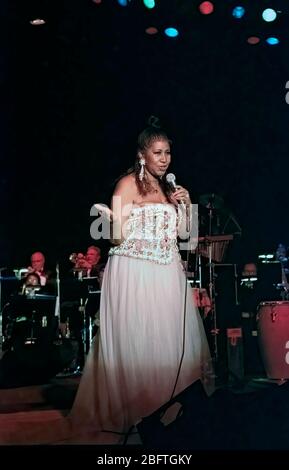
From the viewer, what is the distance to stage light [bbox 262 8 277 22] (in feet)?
19.2

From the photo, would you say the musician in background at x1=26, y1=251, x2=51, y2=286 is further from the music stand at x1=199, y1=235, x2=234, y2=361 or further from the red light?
the red light

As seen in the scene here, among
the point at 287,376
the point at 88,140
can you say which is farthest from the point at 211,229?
the point at 88,140

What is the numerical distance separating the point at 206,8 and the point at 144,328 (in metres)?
3.73

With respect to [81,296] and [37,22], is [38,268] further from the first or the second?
[37,22]

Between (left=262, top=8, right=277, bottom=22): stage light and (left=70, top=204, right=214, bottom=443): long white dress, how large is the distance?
338 cm

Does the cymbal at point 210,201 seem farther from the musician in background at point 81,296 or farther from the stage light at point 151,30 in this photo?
the stage light at point 151,30

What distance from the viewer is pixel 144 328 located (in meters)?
3.24

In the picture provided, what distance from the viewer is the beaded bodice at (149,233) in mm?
3254

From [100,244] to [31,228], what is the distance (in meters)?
0.96

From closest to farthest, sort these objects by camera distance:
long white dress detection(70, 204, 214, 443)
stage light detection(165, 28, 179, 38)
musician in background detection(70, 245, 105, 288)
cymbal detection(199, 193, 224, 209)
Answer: long white dress detection(70, 204, 214, 443)
cymbal detection(199, 193, 224, 209)
stage light detection(165, 28, 179, 38)
musician in background detection(70, 245, 105, 288)

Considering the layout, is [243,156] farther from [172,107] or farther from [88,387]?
[88,387]

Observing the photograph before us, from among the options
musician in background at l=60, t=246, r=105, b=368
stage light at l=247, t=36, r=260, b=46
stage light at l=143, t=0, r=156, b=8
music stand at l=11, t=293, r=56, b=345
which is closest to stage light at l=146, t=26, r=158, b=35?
stage light at l=143, t=0, r=156, b=8

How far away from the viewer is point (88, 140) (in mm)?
7273

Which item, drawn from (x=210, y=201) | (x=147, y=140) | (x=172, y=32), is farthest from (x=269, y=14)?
(x=147, y=140)
